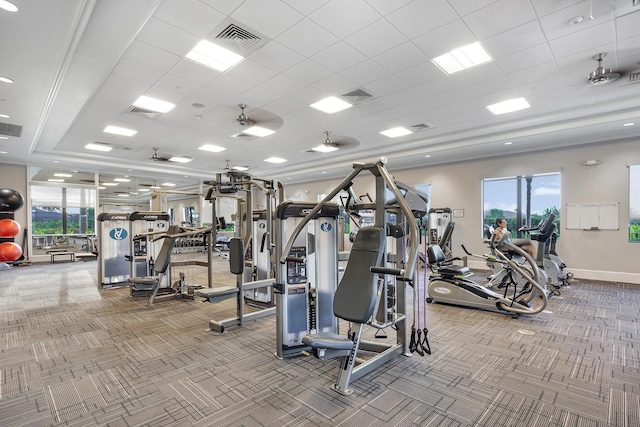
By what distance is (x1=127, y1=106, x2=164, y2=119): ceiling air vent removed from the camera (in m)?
5.68

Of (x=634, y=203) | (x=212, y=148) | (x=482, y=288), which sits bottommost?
(x=482, y=288)

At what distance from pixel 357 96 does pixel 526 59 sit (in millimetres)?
2341

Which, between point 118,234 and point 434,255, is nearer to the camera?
point 434,255

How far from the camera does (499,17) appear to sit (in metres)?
3.23

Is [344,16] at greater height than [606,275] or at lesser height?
greater

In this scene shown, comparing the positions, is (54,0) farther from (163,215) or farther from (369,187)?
(369,187)

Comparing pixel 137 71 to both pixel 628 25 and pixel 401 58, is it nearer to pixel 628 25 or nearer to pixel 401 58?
pixel 401 58

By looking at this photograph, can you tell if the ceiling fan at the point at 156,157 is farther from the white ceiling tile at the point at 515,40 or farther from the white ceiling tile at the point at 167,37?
the white ceiling tile at the point at 515,40

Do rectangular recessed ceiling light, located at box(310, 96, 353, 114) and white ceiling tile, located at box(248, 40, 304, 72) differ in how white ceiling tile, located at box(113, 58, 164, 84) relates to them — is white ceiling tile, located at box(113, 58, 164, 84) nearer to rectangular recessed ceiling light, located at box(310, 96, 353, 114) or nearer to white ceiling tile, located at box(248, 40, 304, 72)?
white ceiling tile, located at box(248, 40, 304, 72)

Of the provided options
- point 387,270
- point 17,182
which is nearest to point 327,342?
point 387,270

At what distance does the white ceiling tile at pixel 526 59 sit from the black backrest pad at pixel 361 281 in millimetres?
3153

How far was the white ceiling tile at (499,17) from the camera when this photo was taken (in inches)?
120

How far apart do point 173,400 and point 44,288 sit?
19.6 ft

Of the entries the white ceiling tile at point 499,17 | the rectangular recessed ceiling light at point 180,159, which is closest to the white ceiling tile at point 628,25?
the white ceiling tile at point 499,17
